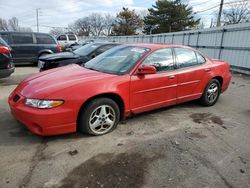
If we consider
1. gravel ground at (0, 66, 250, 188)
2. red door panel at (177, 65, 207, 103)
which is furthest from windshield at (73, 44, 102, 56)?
red door panel at (177, 65, 207, 103)

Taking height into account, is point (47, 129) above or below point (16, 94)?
below

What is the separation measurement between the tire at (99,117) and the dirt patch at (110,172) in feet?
1.94

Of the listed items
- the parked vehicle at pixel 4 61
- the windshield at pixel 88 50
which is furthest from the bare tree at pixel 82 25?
the parked vehicle at pixel 4 61

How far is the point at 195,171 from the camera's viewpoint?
2822 mm

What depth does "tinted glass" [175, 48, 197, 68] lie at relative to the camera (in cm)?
468

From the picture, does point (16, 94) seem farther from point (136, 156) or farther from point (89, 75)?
point (136, 156)

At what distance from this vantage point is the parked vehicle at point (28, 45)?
1100 centimetres

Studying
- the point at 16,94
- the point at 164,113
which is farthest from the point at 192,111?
the point at 16,94

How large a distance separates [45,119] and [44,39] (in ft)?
32.0

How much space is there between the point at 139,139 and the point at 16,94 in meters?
2.08

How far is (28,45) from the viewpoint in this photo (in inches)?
445

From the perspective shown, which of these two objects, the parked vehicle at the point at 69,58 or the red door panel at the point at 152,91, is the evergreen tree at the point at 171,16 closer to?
the parked vehicle at the point at 69,58

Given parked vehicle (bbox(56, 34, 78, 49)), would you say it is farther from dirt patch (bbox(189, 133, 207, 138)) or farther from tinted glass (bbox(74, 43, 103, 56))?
dirt patch (bbox(189, 133, 207, 138))

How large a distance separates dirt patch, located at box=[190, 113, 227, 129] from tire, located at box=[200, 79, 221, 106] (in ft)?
1.67
